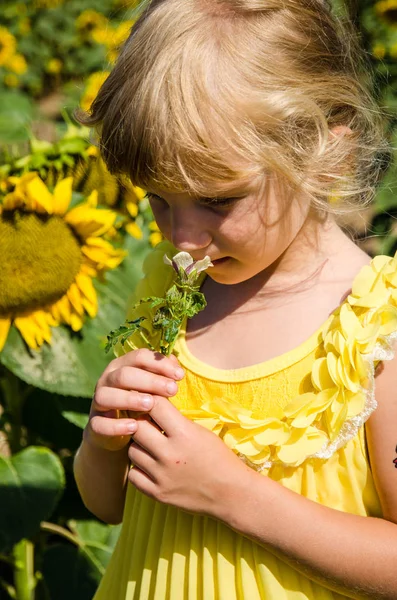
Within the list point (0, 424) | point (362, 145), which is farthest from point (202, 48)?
point (0, 424)

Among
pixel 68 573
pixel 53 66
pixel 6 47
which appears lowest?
pixel 53 66

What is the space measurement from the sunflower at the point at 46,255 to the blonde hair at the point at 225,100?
543 millimetres

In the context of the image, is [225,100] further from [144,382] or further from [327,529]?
[327,529]

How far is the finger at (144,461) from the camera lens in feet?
2.65

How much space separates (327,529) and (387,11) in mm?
2420

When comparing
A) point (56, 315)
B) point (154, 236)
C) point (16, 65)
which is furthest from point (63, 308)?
point (16, 65)

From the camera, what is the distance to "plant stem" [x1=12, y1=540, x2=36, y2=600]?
4.90ft

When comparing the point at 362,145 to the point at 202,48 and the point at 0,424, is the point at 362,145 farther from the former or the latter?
the point at 0,424

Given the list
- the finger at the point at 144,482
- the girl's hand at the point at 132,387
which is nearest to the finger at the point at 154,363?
the girl's hand at the point at 132,387

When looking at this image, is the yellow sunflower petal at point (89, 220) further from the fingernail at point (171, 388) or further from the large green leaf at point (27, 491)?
the fingernail at point (171, 388)

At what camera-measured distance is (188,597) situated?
0.85 meters

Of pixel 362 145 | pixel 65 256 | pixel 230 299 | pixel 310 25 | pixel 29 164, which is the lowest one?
pixel 65 256

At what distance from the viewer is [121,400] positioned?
0.80 metres

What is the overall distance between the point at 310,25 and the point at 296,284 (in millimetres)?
247
